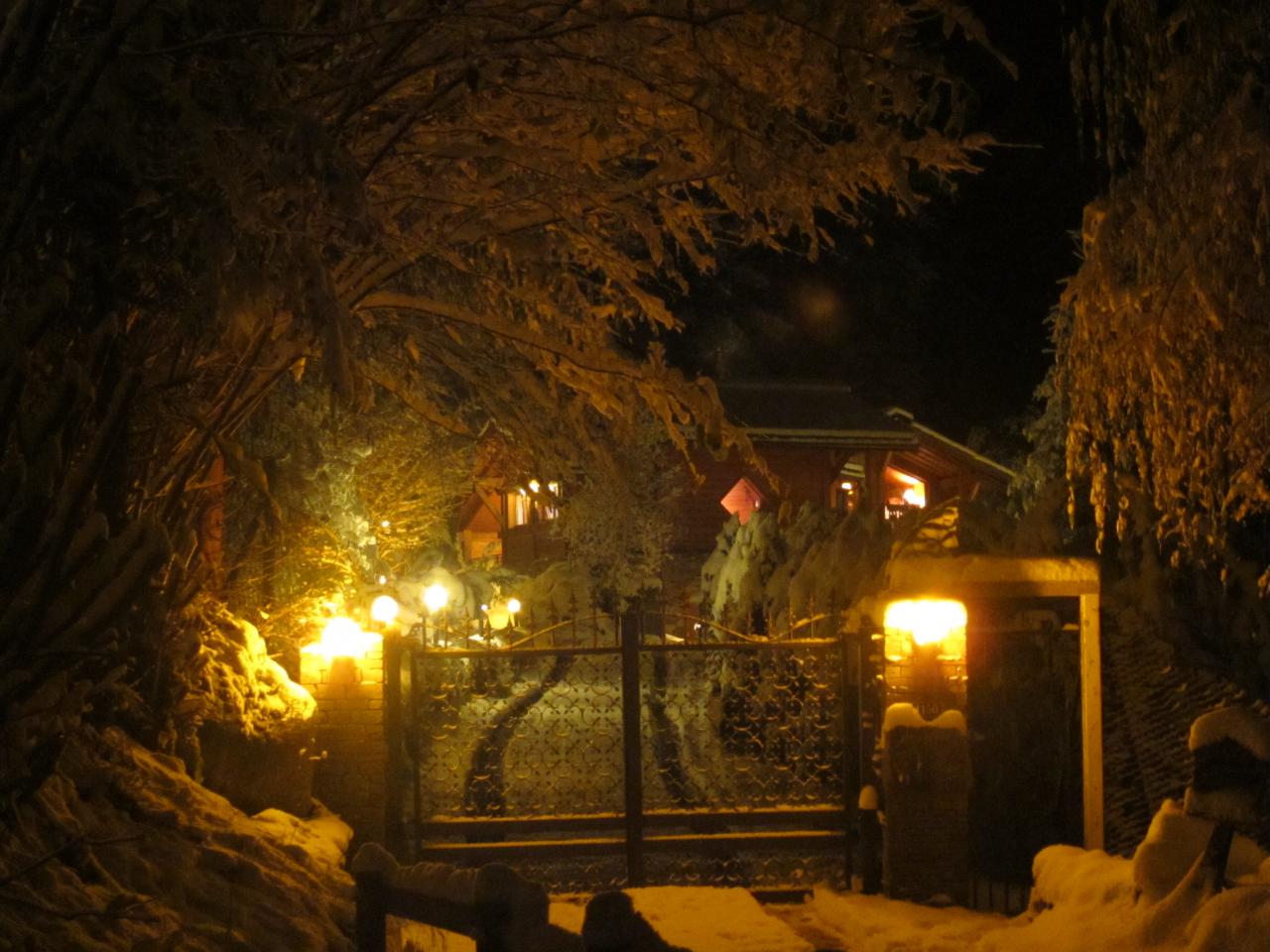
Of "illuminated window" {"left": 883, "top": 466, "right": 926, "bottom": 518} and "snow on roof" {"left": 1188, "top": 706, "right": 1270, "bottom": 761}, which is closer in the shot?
"snow on roof" {"left": 1188, "top": 706, "right": 1270, "bottom": 761}

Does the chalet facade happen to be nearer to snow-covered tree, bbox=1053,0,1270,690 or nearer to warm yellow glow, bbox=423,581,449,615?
warm yellow glow, bbox=423,581,449,615

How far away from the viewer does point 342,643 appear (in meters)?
8.84

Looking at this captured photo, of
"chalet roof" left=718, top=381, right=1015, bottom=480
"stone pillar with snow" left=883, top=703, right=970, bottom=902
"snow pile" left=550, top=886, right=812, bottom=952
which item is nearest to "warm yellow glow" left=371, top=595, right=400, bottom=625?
"snow pile" left=550, top=886, right=812, bottom=952

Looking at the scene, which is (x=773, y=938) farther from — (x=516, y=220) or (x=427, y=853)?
(x=516, y=220)

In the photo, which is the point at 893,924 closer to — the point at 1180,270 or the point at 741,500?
the point at 1180,270

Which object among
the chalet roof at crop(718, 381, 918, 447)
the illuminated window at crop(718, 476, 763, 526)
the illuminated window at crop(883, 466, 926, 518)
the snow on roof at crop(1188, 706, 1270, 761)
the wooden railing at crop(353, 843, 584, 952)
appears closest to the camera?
the wooden railing at crop(353, 843, 584, 952)

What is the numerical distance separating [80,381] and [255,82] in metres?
1.78

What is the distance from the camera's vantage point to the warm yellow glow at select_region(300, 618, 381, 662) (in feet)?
29.0

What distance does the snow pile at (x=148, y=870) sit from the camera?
4422mm

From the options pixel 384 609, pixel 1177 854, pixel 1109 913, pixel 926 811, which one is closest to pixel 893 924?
pixel 926 811

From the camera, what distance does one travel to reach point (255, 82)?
532cm

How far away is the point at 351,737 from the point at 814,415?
23781 millimetres

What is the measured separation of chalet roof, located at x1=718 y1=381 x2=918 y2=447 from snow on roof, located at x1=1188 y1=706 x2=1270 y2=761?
22.6 metres

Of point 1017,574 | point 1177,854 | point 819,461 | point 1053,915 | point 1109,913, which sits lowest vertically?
point 1053,915
